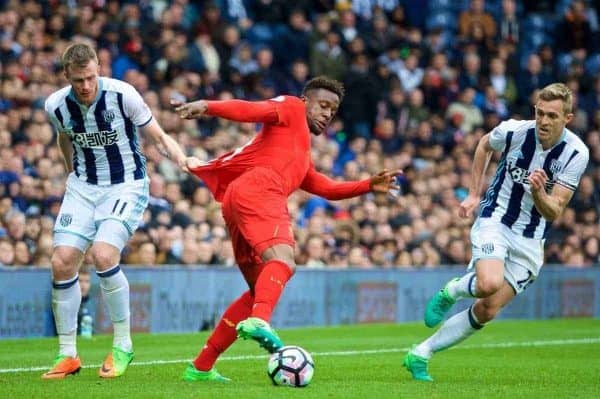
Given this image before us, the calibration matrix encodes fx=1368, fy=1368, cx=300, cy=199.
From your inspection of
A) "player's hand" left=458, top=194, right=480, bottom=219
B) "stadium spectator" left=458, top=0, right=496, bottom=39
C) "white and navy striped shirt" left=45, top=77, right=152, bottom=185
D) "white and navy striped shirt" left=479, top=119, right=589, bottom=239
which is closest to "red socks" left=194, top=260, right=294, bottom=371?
"white and navy striped shirt" left=45, top=77, right=152, bottom=185

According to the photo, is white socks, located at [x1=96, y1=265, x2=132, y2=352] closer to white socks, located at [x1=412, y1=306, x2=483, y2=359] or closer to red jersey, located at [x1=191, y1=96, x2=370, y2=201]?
Answer: red jersey, located at [x1=191, y1=96, x2=370, y2=201]

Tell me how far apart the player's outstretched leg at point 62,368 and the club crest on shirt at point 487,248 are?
3236 mm

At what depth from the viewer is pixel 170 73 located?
2070 centimetres

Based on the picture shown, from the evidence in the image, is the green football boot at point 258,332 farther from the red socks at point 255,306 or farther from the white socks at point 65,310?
the white socks at point 65,310

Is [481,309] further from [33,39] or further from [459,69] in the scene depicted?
[459,69]

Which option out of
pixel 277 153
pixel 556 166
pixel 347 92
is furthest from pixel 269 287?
pixel 347 92

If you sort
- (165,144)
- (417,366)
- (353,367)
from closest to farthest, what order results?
(165,144)
(417,366)
(353,367)

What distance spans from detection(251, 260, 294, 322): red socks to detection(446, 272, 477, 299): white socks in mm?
1607

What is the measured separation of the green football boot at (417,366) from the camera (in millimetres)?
10602

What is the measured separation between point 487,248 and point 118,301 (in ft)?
9.37

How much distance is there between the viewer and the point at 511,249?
10.7m

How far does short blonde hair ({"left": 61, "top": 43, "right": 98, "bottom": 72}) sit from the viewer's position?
986 cm

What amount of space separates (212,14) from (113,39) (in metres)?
2.62

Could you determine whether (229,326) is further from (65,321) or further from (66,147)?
(66,147)
